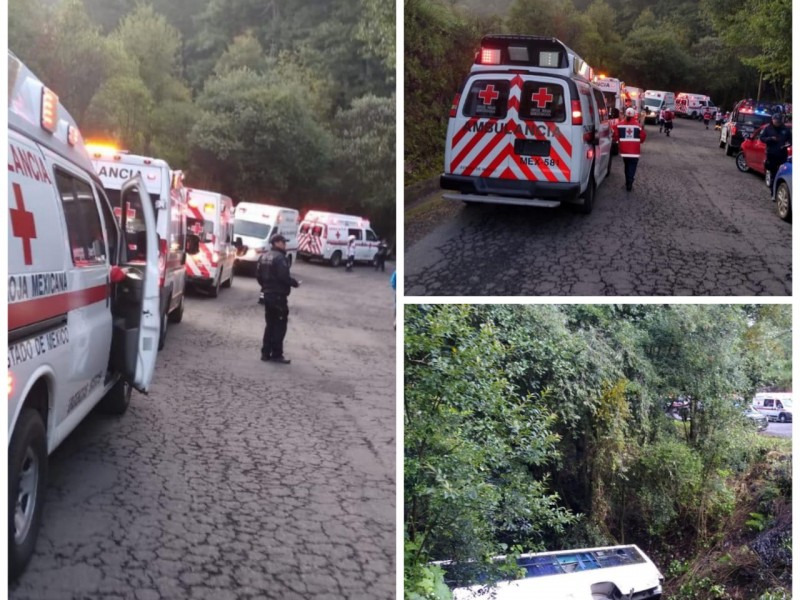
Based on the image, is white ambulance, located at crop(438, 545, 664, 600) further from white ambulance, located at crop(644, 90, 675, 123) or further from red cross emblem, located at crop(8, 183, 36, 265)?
white ambulance, located at crop(644, 90, 675, 123)

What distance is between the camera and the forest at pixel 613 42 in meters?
4.51

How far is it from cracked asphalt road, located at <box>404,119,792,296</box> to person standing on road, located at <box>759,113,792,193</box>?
182 mm

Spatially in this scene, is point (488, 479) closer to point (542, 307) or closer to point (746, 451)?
point (542, 307)

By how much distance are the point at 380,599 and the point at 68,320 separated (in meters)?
1.98

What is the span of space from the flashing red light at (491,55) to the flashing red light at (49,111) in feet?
8.01

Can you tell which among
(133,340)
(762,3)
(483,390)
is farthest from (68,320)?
(762,3)

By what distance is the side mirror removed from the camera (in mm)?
5351

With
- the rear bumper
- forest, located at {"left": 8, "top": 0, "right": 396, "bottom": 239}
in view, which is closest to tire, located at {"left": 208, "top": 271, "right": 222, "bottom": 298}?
forest, located at {"left": 8, "top": 0, "right": 396, "bottom": 239}

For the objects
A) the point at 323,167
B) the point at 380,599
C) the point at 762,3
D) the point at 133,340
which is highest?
the point at 762,3

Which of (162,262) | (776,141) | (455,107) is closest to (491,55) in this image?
(455,107)

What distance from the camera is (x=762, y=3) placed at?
469 cm

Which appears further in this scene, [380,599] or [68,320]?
[380,599]

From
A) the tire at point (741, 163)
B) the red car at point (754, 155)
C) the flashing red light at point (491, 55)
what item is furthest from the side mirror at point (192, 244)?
the tire at point (741, 163)

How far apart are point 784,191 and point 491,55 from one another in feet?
6.50
